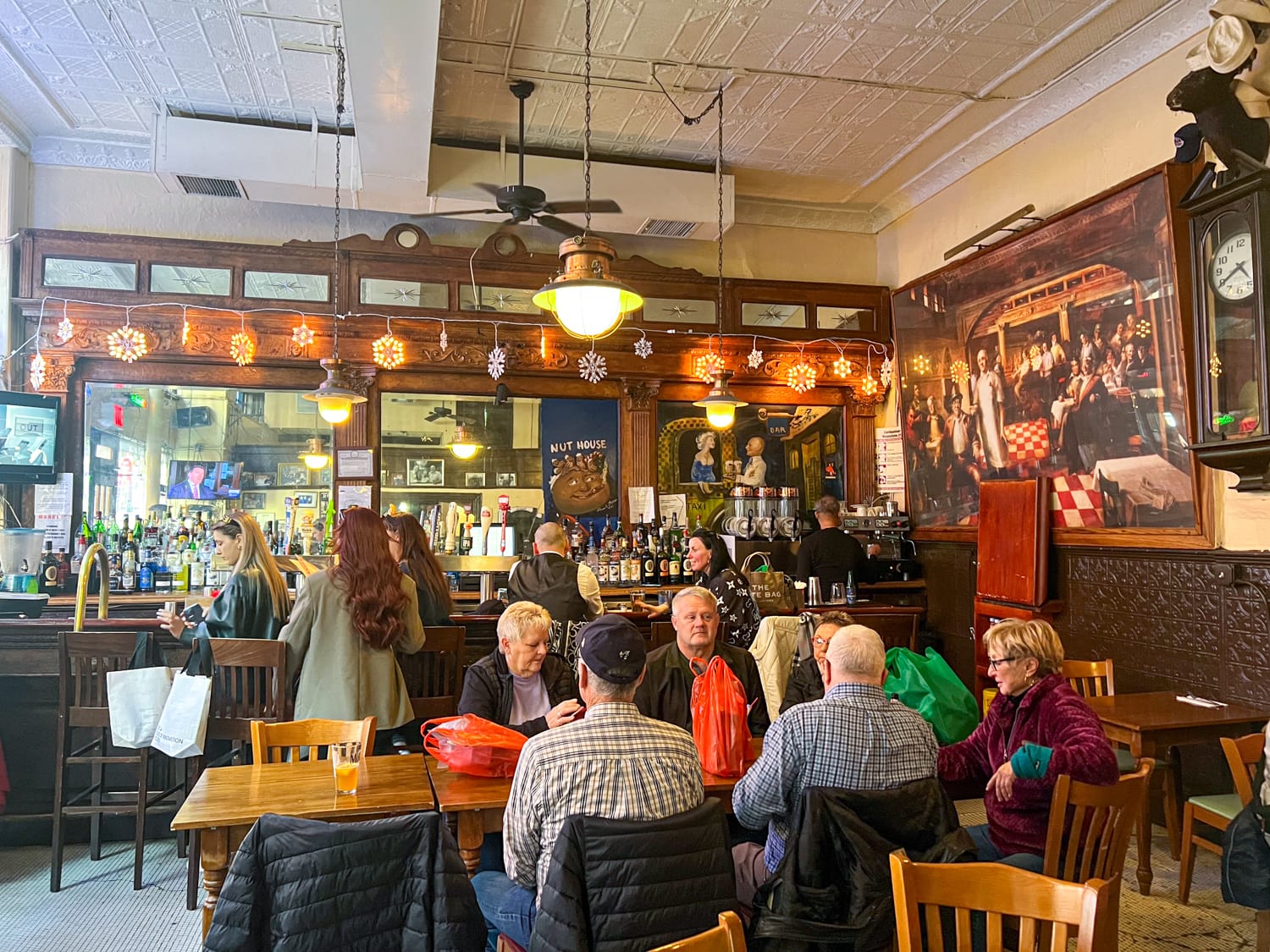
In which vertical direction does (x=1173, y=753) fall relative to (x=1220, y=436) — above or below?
below

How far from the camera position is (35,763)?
4750 millimetres

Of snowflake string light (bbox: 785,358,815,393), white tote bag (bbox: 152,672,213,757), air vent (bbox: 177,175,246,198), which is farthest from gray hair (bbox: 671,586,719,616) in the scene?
air vent (bbox: 177,175,246,198)

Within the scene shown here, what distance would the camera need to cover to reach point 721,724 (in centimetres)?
309

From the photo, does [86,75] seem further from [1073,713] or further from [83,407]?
[1073,713]

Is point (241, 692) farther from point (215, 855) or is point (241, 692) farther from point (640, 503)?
point (640, 503)

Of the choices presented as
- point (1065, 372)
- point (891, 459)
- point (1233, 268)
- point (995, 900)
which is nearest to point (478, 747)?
point (995, 900)

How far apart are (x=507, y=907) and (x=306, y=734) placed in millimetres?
1230

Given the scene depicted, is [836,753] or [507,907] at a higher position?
[836,753]

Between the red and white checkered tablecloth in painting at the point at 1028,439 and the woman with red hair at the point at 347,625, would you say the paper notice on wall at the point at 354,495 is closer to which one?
the woman with red hair at the point at 347,625

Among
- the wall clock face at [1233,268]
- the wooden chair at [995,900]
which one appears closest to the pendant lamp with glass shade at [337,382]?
the wooden chair at [995,900]

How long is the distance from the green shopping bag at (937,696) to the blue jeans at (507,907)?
206 cm

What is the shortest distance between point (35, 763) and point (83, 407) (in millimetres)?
3308

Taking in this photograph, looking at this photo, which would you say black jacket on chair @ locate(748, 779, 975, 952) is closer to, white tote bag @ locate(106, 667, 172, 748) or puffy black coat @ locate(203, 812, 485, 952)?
puffy black coat @ locate(203, 812, 485, 952)

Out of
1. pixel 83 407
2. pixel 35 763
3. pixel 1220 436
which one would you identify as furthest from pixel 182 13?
pixel 1220 436
